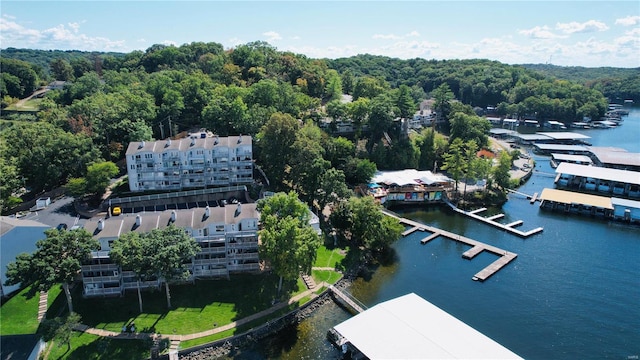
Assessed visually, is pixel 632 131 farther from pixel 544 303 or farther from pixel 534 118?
pixel 544 303

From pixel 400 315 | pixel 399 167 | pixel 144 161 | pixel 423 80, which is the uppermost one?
pixel 423 80

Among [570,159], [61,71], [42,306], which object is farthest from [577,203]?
[61,71]

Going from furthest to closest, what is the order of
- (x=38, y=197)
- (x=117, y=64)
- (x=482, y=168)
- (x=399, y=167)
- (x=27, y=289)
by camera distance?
(x=117, y=64) → (x=399, y=167) → (x=482, y=168) → (x=38, y=197) → (x=27, y=289)

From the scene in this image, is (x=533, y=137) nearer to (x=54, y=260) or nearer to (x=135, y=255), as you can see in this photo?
(x=135, y=255)

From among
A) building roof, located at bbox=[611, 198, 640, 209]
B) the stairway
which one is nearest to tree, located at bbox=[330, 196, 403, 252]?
the stairway

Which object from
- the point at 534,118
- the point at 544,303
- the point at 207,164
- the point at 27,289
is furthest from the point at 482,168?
the point at 534,118

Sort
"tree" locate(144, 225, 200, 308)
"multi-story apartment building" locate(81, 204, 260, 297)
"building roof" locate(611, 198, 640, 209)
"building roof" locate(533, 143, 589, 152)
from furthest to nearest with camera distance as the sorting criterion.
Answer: "building roof" locate(533, 143, 589, 152) < "building roof" locate(611, 198, 640, 209) < "multi-story apartment building" locate(81, 204, 260, 297) < "tree" locate(144, 225, 200, 308)

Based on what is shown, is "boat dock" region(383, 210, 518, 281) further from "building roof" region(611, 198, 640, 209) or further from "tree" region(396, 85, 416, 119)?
"tree" region(396, 85, 416, 119)

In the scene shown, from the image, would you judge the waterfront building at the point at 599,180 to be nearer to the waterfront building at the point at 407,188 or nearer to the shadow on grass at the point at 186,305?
the waterfront building at the point at 407,188

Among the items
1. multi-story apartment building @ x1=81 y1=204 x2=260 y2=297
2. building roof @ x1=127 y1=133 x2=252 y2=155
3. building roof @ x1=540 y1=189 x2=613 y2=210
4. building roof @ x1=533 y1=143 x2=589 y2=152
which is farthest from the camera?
building roof @ x1=533 y1=143 x2=589 y2=152
